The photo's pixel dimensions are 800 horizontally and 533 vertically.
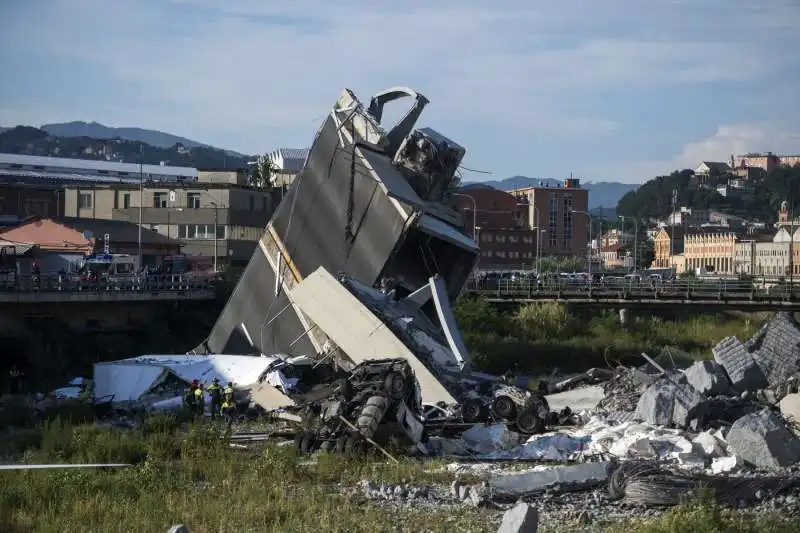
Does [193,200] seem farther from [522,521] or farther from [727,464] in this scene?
[522,521]

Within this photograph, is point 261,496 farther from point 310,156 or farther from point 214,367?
point 310,156

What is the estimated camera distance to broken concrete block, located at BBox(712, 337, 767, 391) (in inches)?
1043

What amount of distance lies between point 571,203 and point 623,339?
10706cm

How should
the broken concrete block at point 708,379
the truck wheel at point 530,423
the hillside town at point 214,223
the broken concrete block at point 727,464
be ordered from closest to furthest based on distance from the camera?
the broken concrete block at point 727,464
the truck wheel at point 530,423
the broken concrete block at point 708,379
the hillside town at point 214,223

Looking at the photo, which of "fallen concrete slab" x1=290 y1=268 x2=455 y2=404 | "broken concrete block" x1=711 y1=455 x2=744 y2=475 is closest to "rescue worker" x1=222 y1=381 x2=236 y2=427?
"fallen concrete slab" x1=290 y1=268 x2=455 y2=404

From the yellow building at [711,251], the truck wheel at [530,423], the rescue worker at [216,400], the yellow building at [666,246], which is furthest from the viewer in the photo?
the yellow building at [666,246]

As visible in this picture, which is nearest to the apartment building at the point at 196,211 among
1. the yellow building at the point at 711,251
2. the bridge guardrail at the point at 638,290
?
the bridge guardrail at the point at 638,290

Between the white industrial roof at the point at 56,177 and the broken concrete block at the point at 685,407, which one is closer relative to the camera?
the broken concrete block at the point at 685,407

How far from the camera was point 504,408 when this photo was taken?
23609 millimetres

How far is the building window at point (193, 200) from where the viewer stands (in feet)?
239

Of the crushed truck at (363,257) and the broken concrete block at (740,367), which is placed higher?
the crushed truck at (363,257)

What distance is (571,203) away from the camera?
15662 centimetres

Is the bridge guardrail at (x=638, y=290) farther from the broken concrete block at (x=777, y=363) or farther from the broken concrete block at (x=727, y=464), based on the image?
the broken concrete block at (x=727, y=464)

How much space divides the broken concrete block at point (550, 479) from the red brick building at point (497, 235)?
87.5 metres
